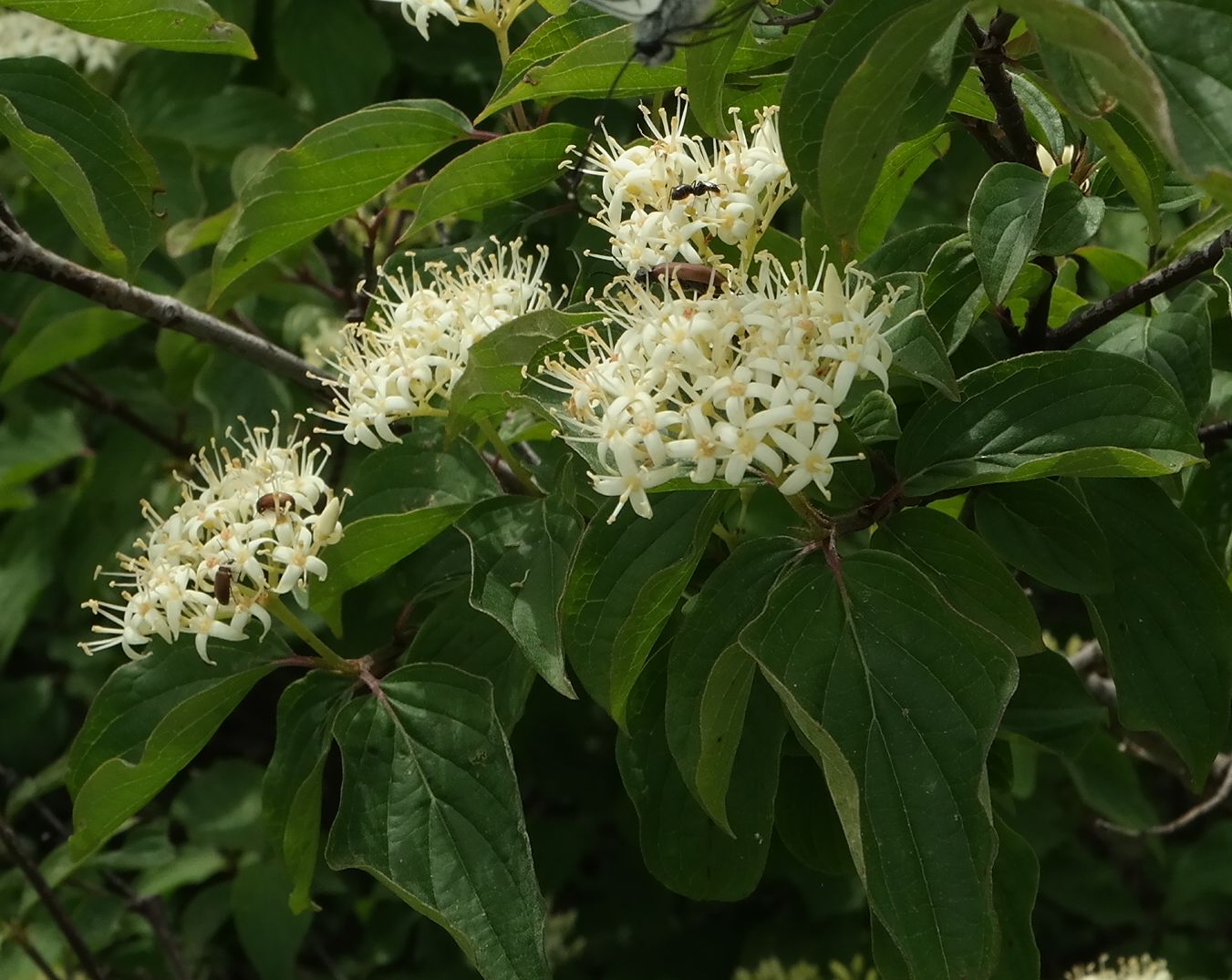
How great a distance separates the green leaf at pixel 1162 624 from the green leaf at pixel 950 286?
23 cm

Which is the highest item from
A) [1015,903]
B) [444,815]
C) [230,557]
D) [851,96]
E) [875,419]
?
[851,96]

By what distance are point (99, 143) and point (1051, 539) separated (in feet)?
3.80

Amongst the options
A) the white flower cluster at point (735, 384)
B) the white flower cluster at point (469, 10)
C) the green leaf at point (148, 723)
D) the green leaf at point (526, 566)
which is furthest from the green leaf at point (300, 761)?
the white flower cluster at point (469, 10)

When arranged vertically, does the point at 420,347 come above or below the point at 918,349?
below

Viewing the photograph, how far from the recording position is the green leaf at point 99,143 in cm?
154

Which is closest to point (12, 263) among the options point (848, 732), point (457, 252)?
point (457, 252)

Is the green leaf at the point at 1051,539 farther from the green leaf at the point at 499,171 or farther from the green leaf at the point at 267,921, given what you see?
the green leaf at the point at 267,921

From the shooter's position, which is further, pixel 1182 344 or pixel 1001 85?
pixel 1182 344

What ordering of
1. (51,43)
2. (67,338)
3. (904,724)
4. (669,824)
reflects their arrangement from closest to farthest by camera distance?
(904,724), (669,824), (67,338), (51,43)

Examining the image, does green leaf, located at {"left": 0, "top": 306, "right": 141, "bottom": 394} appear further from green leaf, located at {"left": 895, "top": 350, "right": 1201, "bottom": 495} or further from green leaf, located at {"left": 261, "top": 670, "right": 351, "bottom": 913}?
green leaf, located at {"left": 895, "top": 350, "right": 1201, "bottom": 495}

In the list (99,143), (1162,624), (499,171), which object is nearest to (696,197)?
(499,171)

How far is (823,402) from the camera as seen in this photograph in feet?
3.79

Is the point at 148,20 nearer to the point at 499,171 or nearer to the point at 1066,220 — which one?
the point at 499,171

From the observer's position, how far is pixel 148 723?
1.51 m
